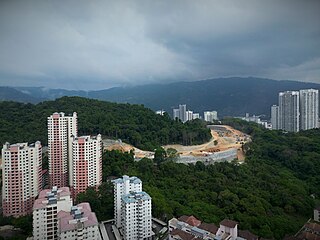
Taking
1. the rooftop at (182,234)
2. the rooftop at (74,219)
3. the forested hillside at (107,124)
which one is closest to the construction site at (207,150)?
the forested hillside at (107,124)

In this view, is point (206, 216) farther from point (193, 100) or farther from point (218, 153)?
point (193, 100)

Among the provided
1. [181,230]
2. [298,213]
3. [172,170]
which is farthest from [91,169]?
[298,213]

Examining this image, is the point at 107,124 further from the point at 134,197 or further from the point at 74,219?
the point at 74,219

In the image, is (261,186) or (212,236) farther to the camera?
(261,186)

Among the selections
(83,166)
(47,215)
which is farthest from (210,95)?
(47,215)

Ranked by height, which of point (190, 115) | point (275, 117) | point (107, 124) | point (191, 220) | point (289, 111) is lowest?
point (191, 220)

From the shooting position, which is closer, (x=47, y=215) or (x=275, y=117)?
(x=47, y=215)
